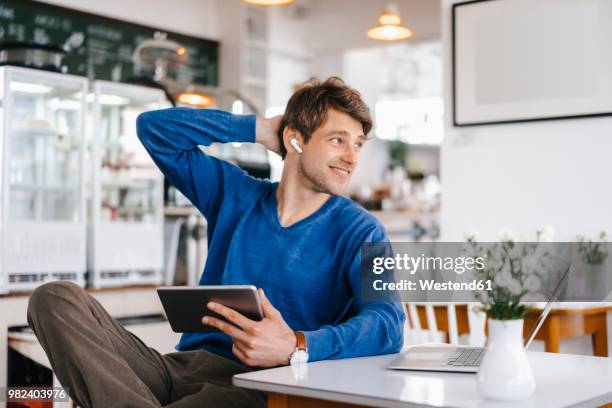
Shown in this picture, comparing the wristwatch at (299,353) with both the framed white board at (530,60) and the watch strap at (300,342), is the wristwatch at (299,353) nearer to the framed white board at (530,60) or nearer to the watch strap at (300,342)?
the watch strap at (300,342)

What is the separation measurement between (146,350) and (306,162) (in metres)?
0.68

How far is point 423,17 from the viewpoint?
7.61 m

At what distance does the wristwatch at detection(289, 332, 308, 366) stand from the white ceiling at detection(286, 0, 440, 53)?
6132 millimetres

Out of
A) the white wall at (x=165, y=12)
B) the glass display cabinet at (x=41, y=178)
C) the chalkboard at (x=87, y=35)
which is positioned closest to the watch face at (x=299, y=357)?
the glass display cabinet at (x=41, y=178)

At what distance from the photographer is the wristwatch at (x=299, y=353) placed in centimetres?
184

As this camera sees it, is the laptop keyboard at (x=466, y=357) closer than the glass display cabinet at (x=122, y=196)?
Yes


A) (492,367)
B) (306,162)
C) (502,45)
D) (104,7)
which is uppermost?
(104,7)

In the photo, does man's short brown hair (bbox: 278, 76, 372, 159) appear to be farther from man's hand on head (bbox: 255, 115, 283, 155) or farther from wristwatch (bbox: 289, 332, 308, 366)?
wristwatch (bbox: 289, 332, 308, 366)

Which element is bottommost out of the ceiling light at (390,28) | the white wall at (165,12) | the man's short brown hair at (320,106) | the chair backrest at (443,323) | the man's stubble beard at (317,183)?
the chair backrest at (443,323)

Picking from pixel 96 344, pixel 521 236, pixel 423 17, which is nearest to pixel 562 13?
pixel 521 236

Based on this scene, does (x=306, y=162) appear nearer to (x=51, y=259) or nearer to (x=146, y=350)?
(x=146, y=350)

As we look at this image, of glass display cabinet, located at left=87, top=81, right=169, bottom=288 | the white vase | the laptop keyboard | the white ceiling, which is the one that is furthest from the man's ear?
the white ceiling

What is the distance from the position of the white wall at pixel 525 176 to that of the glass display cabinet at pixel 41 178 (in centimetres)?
217

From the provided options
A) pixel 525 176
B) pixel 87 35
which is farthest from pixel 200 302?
pixel 87 35
